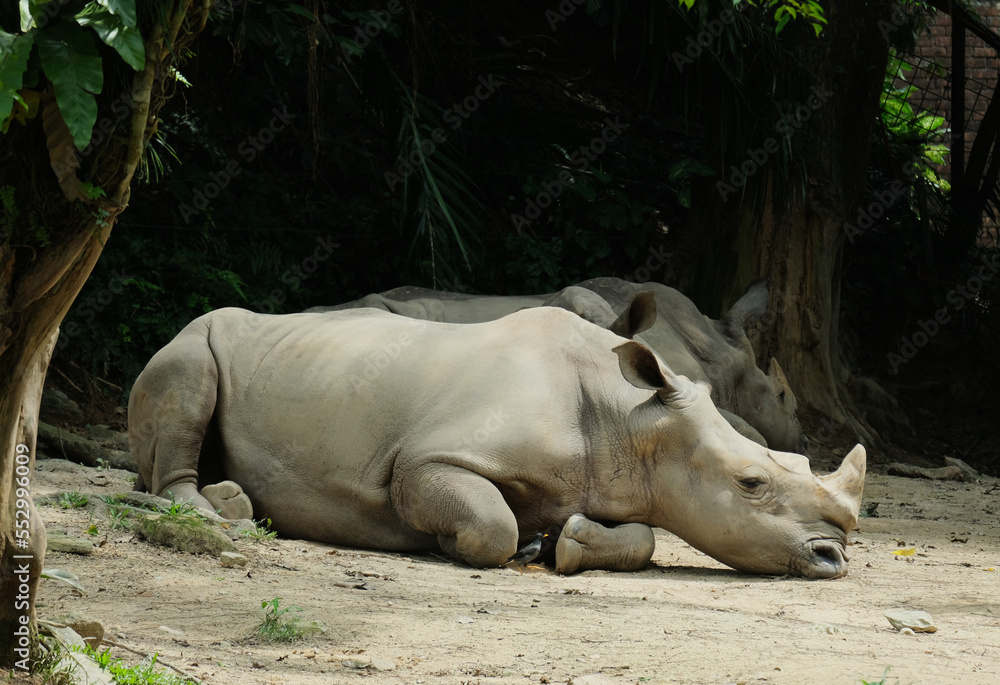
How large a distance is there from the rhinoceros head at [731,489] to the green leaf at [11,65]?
3160mm

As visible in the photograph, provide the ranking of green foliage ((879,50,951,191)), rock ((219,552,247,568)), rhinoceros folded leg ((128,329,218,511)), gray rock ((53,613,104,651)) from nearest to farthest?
gray rock ((53,613,104,651))
rock ((219,552,247,568))
rhinoceros folded leg ((128,329,218,511))
green foliage ((879,50,951,191))

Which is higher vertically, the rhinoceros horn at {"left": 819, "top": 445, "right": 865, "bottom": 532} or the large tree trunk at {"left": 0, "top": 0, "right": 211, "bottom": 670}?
the large tree trunk at {"left": 0, "top": 0, "right": 211, "bottom": 670}

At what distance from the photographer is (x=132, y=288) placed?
8.59 meters

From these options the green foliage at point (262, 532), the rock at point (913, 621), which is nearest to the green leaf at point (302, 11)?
the green foliage at point (262, 532)

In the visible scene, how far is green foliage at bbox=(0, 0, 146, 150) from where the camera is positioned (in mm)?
2090

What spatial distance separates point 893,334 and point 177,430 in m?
8.77

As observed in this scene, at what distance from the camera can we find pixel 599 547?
4.82m

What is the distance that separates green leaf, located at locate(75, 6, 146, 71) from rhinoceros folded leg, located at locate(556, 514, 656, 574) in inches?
121

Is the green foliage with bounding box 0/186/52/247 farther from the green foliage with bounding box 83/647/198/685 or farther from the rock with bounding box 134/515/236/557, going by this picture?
the rock with bounding box 134/515/236/557

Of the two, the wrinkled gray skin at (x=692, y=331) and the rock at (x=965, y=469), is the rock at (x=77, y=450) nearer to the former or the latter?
the wrinkled gray skin at (x=692, y=331)

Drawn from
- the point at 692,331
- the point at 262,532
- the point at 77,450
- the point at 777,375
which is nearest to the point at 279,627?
the point at 262,532

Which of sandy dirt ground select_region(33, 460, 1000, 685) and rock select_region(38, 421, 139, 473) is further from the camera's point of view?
rock select_region(38, 421, 139, 473)

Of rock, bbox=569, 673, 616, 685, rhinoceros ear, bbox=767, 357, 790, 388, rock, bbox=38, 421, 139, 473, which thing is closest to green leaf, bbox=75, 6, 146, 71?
rock, bbox=569, 673, 616, 685

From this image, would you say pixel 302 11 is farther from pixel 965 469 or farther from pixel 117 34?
pixel 965 469
